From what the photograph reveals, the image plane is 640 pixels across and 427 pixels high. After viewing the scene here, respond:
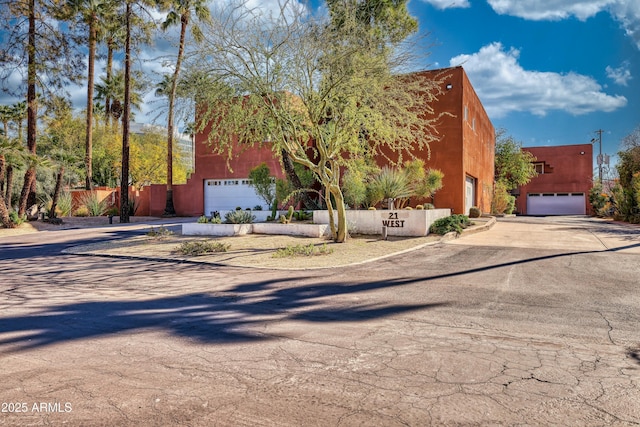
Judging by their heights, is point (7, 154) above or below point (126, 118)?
below

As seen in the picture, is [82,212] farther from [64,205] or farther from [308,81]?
[308,81]

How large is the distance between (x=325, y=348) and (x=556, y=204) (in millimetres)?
45546

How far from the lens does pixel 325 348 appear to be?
15.7 ft

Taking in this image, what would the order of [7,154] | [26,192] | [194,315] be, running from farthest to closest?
1. [26,192]
2. [7,154]
3. [194,315]

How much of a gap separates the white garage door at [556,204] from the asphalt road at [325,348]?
37794 mm

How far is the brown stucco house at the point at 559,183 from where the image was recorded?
1683 inches

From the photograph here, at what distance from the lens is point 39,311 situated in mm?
6465

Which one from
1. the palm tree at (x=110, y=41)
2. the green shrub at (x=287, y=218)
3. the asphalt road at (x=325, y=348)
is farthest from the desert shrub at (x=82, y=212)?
the asphalt road at (x=325, y=348)

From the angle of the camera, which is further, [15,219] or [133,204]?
[133,204]

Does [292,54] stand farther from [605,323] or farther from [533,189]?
[533,189]

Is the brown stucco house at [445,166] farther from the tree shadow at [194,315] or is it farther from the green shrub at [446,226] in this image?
the tree shadow at [194,315]

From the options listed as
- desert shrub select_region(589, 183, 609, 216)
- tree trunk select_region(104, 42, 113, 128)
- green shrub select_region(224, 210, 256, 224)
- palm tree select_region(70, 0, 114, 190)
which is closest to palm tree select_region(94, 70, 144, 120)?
tree trunk select_region(104, 42, 113, 128)

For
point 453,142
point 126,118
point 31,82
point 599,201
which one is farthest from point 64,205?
point 599,201

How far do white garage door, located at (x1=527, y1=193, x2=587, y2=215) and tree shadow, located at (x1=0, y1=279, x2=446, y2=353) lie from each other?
138ft
